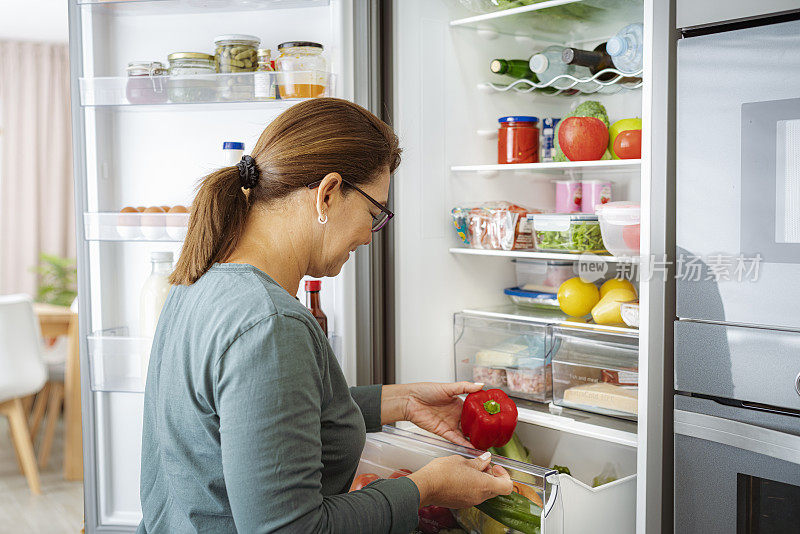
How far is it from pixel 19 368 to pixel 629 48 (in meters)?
2.99

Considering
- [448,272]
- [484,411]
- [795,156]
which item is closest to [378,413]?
[484,411]

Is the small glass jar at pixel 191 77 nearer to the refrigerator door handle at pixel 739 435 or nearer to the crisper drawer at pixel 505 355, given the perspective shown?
the crisper drawer at pixel 505 355

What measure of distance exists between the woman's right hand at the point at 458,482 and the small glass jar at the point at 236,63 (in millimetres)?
921

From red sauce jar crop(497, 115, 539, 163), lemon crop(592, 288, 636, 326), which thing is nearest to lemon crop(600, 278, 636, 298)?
lemon crop(592, 288, 636, 326)

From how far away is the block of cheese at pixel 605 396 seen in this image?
1588 mm

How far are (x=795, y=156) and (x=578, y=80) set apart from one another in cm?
61

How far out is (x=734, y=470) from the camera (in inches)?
50.8

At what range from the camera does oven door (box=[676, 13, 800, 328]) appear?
118 centimetres

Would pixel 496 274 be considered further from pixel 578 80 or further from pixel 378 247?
pixel 578 80

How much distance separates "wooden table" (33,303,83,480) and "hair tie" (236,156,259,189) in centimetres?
262

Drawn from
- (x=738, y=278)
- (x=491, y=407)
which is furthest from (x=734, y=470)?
(x=491, y=407)

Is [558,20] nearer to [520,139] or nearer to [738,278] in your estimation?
[520,139]

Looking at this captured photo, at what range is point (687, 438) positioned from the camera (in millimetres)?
1346

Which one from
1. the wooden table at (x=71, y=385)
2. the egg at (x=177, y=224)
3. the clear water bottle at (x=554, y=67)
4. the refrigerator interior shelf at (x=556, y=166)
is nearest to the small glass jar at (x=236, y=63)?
the egg at (x=177, y=224)
